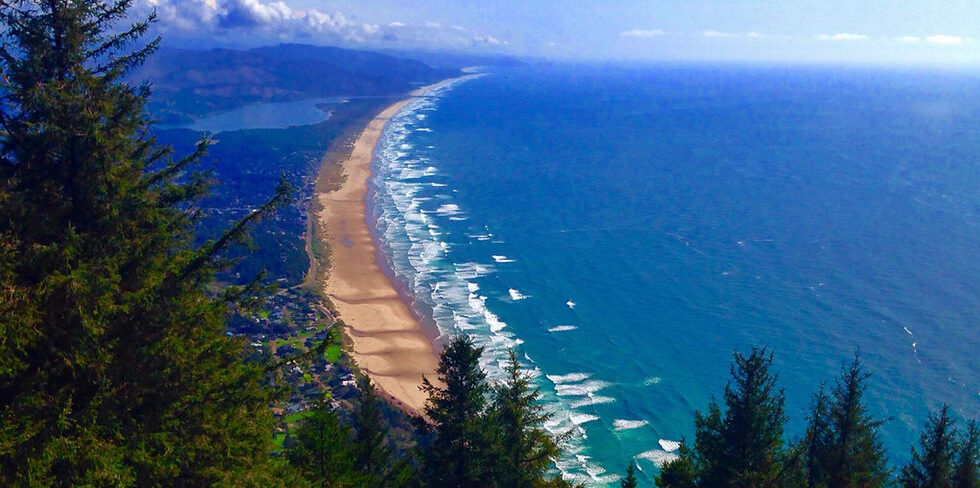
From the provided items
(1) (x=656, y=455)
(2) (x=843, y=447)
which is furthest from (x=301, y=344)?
(2) (x=843, y=447)

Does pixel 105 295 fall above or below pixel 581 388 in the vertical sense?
above

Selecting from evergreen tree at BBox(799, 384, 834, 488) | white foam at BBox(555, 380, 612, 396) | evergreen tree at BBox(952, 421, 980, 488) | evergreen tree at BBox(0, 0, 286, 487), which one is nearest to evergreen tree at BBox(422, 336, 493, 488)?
evergreen tree at BBox(0, 0, 286, 487)

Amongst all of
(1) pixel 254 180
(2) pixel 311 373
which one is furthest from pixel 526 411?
(1) pixel 254 180

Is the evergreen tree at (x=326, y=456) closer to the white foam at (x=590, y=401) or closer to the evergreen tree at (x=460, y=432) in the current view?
the evergreen tree at (x=460, y=432)

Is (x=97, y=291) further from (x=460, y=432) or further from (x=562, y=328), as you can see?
(x=562, y=328)

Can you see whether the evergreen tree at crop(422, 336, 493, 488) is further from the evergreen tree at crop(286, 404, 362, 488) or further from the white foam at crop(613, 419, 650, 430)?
the white foam at crop(613, 419, 650, 430)
